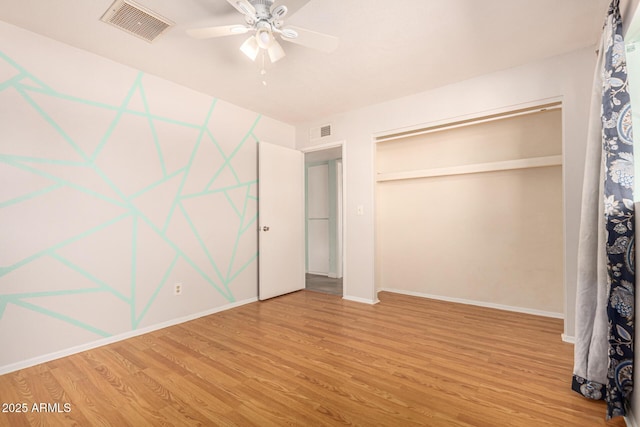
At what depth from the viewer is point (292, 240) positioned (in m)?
4.41

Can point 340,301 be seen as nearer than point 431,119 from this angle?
No

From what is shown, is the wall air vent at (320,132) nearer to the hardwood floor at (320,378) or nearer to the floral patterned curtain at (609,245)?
the hardwood floor at (320,378)

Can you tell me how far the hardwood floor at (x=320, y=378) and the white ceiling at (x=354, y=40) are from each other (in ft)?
8.37

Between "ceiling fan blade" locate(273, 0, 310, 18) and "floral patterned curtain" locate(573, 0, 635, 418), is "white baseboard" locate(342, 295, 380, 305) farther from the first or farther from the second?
"ceiling fan blade" locate(273, 0, 310, 18)

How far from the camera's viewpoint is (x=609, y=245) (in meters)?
1.59

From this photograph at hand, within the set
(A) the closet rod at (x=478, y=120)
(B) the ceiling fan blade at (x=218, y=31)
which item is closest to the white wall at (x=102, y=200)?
(B) the ceiling fan blade at (x=218, y=31)

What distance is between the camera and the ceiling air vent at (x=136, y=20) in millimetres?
2014

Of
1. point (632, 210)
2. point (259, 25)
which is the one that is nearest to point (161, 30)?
point (259, 25)

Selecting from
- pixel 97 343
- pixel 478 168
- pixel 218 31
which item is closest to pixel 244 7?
pixel 218 31

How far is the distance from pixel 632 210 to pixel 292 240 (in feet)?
11.7

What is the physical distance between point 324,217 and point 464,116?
10.6 ft

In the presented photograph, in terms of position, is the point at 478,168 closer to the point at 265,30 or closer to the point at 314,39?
the point at 314,39

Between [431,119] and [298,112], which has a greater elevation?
[298,112]

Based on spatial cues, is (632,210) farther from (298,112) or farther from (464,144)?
(298,112)
